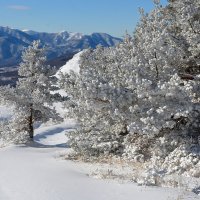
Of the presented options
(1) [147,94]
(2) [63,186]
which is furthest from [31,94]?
(2) [63,186]

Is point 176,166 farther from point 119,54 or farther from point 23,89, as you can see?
point 23,89

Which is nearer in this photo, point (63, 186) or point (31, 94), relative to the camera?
point (63, 186)

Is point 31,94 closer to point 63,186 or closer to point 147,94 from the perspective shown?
point 147,94

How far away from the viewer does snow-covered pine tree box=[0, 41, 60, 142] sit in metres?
28.2

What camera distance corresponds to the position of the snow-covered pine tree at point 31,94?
92.5 feet

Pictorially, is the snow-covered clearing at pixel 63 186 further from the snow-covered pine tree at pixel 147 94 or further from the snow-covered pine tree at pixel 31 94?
the snow-covered pine tree at pixel 31 94

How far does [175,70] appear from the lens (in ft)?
54.3

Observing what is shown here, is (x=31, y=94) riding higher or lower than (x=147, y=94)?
lower

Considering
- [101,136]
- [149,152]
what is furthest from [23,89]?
[149,152]

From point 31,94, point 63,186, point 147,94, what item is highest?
point 147,94

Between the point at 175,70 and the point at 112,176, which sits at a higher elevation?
the point at 175,70

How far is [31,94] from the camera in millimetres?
28391

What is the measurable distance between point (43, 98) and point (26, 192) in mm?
17362

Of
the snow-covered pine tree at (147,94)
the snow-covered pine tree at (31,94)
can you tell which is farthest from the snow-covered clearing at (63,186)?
the snow-covered pine tree at (31,94)
